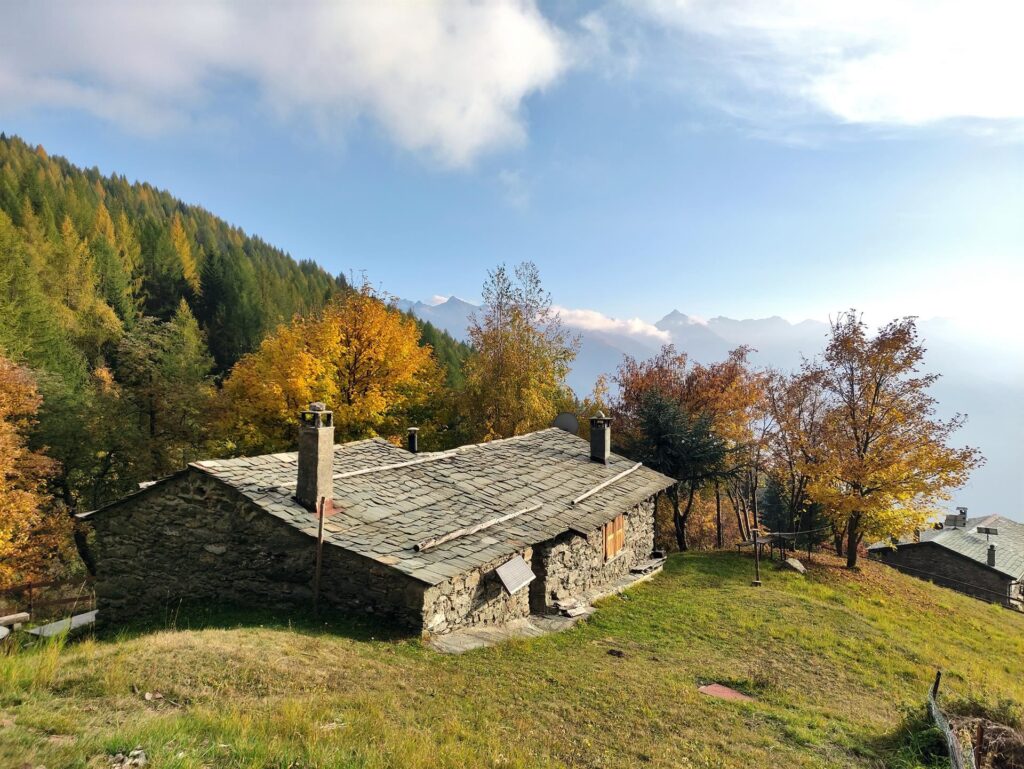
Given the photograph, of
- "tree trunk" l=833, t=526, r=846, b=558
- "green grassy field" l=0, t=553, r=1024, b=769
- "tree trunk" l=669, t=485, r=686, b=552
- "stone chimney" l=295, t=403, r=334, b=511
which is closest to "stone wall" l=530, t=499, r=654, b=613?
"green grassy field" l=0, t=553, r=1024, b=769

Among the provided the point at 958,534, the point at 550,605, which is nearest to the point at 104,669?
Answer: the point at 550,605

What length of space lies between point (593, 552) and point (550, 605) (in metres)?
2.96

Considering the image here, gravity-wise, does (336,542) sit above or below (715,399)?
below

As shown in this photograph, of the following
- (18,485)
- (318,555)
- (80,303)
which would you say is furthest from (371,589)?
(80,303)

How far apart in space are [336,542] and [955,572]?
39940 mm

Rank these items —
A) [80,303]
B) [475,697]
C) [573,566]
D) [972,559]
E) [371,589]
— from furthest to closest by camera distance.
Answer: [80,303] < [972,559] < [573,566] < [371,589] < [475,697]

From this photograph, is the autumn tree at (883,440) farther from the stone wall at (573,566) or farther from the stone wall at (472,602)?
the stone wall at (472,602)

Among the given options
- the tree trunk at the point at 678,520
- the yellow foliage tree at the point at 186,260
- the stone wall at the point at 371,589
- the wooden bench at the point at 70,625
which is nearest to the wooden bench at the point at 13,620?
the wooden bench at the point at 70,625

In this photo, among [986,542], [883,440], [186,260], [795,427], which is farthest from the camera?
[186,260]

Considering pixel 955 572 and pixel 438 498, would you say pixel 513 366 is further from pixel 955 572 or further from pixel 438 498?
pixel 955 572

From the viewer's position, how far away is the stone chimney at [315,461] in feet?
38.5

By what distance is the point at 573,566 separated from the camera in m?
15.4

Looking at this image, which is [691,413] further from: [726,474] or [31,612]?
[31,612]

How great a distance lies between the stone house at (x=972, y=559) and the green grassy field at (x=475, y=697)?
908 inches
